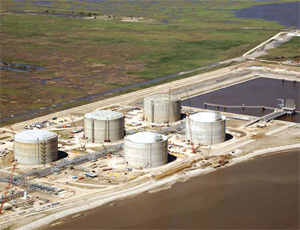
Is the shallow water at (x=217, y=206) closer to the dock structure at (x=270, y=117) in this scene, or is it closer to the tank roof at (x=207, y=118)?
the tank roof at (x=207, y=118)

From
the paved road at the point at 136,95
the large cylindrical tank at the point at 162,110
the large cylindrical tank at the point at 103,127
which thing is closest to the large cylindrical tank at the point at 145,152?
the large cylindrical tank at the point at 103,127

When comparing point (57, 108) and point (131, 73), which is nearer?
point (57, 108)

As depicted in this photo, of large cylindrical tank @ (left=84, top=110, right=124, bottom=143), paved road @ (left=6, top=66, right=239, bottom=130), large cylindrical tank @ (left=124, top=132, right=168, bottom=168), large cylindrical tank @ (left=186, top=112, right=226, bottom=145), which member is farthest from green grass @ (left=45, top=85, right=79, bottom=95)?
large cylindrical tank @ (left=124, top=132, right=168, bottom=168)

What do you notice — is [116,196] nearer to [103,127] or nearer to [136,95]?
[103,127]

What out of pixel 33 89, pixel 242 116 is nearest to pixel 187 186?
pixel 242 116

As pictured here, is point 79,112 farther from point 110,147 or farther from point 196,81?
point 196,81
